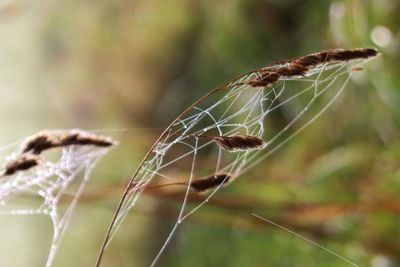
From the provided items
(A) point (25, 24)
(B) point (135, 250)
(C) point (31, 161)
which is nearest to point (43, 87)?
(A) point (25, 24)

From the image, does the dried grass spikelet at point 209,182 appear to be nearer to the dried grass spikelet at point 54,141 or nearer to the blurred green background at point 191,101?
the dried grass spikelet at point 54,141

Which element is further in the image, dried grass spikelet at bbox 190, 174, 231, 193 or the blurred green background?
the blurred green background

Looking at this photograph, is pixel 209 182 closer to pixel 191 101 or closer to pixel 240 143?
pixel 240 143

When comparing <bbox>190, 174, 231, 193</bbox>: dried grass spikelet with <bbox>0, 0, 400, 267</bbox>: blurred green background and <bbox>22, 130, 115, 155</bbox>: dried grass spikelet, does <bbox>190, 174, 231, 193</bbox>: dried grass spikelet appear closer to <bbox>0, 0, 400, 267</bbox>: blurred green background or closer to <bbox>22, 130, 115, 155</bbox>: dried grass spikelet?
<bbox>22, 130, 115, 155</bbox>: dried grass spikelet

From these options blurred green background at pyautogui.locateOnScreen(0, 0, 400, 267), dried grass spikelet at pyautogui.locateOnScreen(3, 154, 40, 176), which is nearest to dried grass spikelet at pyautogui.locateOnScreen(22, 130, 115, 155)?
dried grass spikelet at pyautogui.locateOnScreen(3, 154, 40, 176)

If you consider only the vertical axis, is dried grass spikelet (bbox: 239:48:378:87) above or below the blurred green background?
above

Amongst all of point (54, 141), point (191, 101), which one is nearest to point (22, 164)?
point (54, 141)

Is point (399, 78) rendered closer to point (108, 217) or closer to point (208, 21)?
point (208, 21)
